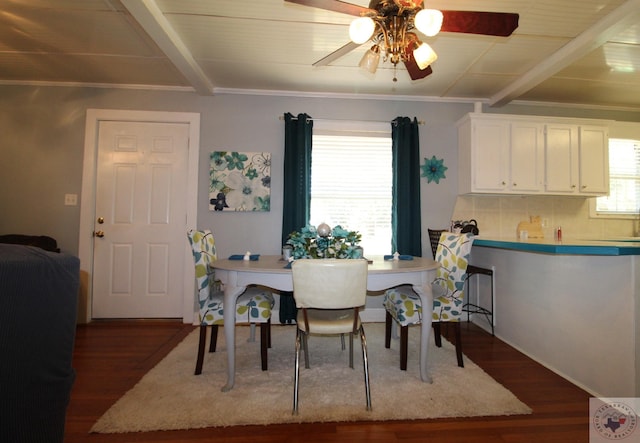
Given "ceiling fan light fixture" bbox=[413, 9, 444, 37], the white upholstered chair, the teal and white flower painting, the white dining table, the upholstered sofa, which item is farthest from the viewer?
the teal and white flower painting

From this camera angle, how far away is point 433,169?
3.43 m

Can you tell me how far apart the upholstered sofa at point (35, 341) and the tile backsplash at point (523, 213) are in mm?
3498

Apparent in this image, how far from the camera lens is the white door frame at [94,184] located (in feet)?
10.2

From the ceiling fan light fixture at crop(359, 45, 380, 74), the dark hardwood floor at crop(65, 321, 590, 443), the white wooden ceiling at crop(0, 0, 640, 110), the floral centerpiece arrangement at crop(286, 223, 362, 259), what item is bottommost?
the dark hardwood floor at crop(65, 321, 590, 443)

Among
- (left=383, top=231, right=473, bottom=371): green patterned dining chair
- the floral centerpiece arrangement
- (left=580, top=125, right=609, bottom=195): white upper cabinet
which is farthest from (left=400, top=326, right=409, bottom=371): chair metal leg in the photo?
(left=580, top=125, right=609, bottom=195): white upper cabinet

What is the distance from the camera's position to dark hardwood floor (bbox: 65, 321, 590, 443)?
1.43 meters

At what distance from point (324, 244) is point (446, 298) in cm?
102

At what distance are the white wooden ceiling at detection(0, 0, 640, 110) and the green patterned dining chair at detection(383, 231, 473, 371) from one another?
173 cm

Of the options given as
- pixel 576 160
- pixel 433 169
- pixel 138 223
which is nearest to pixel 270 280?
pixel 138 223

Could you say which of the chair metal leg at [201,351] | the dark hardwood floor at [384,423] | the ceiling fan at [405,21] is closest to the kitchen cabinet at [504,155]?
the dark hardwood floor at [384,423]

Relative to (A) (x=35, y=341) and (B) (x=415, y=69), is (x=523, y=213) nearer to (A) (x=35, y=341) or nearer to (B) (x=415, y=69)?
(B) (x=415, y=69)

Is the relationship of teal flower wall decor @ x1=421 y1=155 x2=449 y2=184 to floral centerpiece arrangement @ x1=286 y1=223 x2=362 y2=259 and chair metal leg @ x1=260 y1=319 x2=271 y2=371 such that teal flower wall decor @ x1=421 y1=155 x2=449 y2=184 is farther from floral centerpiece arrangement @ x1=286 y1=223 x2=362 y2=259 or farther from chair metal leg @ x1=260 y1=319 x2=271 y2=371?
chair metal leg @ x1=260 y1=319 x2=271 y2=371

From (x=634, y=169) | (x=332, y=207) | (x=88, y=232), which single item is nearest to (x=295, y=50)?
(x=332, y=207)

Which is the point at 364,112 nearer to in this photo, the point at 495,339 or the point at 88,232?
the point at 495,339
